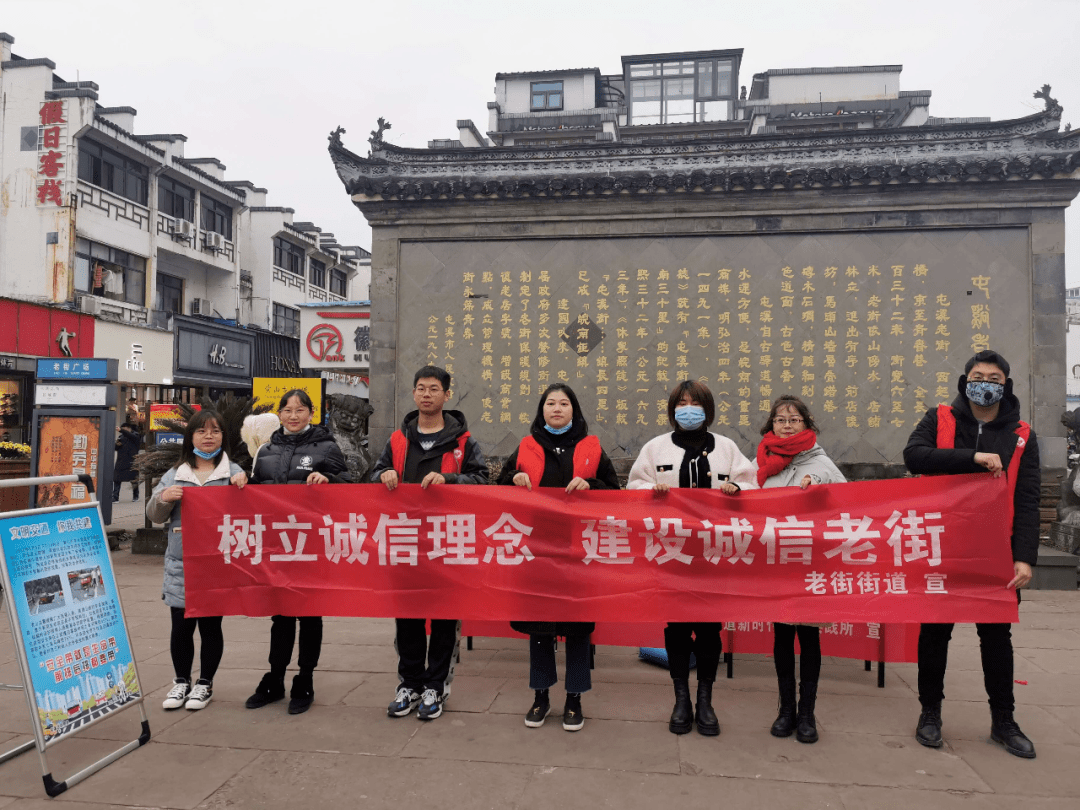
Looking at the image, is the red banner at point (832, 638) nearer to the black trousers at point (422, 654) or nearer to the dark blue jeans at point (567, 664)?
the dark blue jeans at point (567, 664)

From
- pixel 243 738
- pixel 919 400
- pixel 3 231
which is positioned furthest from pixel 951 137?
pixel 3 231

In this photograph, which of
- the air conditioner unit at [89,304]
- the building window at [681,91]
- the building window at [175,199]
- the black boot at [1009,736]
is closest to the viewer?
the black boot at [1009,736]

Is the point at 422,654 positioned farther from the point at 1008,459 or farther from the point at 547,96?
the point at 547,96

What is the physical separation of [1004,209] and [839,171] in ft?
6.94

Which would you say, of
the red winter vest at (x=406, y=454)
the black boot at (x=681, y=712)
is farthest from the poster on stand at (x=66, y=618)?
the black boot at (x=681, y=712)

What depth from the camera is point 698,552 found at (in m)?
→ 3.80

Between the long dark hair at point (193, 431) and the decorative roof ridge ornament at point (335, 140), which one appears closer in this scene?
the long dark hair at point (193, 431)

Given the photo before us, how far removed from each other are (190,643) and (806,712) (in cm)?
342

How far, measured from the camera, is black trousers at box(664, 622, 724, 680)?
3676mm

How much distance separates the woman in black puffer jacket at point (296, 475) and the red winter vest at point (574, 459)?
3.50 ft

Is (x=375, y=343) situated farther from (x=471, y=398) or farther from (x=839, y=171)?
(x=839, y=171)

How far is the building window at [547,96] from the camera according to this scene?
33594 millimetres

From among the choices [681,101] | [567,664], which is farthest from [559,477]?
[681,101]

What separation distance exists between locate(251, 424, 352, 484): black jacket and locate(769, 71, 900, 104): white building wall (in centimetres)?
3166
